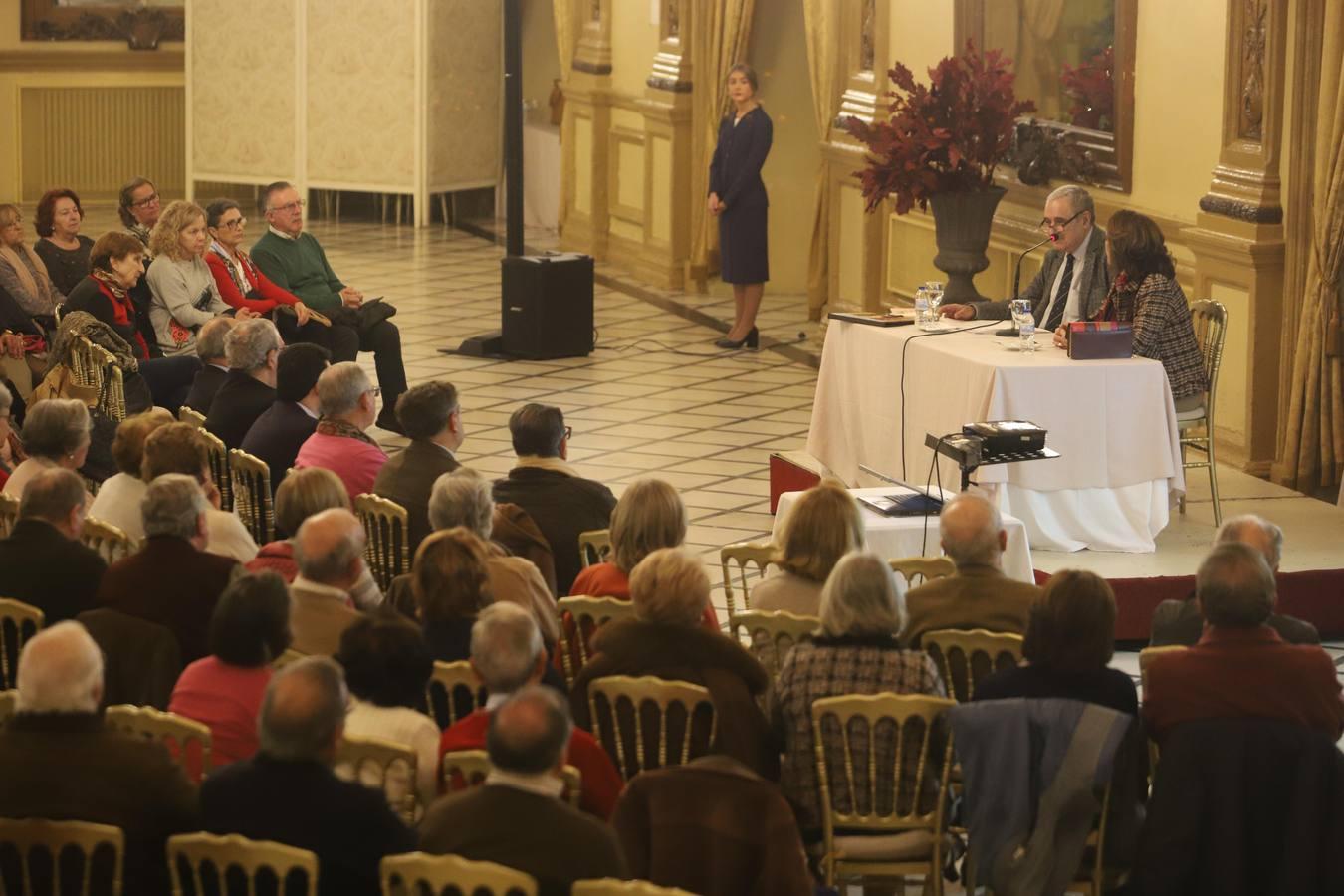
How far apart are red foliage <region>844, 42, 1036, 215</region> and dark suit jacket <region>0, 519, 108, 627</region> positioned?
4.56 m

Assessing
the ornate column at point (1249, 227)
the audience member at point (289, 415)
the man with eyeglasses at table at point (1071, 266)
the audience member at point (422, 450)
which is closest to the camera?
the audience member at point (422, 450)

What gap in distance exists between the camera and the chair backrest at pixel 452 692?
3.79m

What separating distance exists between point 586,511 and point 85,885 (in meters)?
2.24

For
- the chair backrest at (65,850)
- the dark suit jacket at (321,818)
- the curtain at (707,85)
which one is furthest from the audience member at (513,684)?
the curtain at (707,85)

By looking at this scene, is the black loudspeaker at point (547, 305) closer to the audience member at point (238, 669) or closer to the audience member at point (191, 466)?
the audience member at point (191, 466)

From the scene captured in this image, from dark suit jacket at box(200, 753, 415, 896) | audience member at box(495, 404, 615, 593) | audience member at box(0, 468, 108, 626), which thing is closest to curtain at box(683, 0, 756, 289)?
audience member at box(495, 404, 615, 593)

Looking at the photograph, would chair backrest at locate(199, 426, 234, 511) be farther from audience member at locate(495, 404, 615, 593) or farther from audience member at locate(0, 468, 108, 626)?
audience member at locate(0, 468, 108, 626)

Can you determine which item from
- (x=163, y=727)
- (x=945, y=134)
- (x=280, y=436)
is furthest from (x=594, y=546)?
Result: (x=945, y=134)

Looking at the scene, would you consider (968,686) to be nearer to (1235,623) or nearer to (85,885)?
(1235,623)

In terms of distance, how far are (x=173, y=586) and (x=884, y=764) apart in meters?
1.59

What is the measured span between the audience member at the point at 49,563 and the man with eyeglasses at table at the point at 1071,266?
343 centimetres

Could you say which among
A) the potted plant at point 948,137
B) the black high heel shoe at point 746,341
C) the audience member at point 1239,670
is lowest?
the black high heel shoe at point 746,341

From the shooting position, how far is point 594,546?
16.6 feet

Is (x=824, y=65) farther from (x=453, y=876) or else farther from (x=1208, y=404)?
(x=453, y=876)
